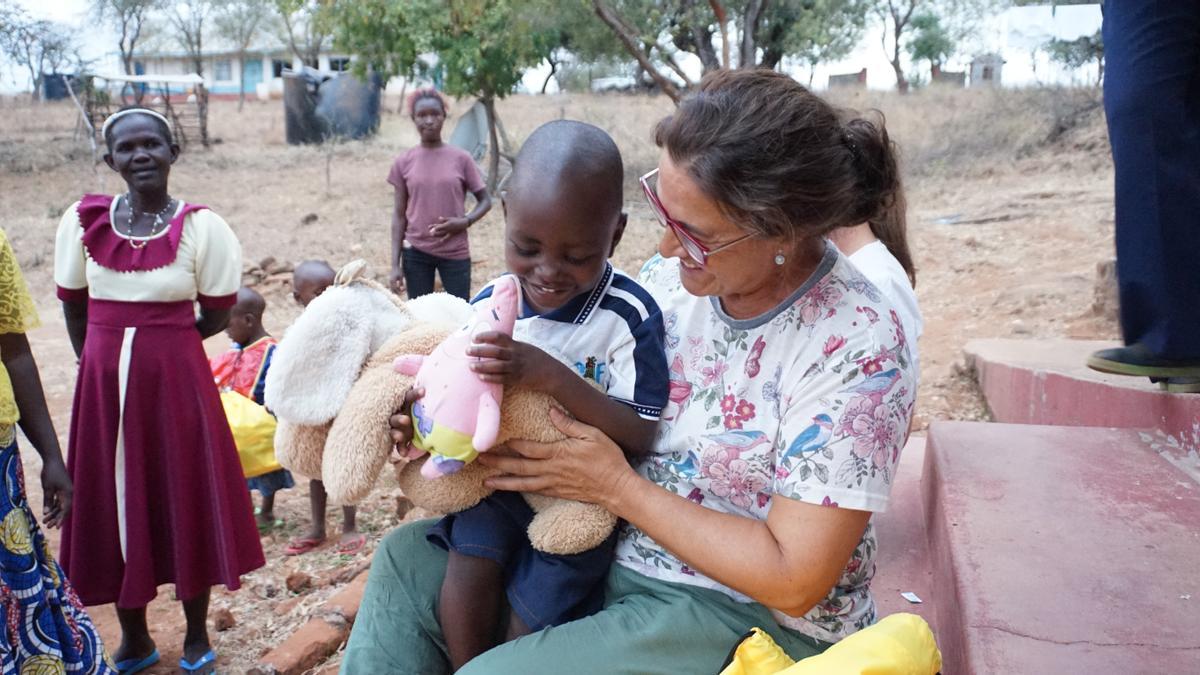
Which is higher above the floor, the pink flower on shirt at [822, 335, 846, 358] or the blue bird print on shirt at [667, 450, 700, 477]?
the pink flower on shirt at [822, 335, 846, 358]

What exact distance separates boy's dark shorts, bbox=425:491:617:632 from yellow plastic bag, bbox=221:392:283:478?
3145 millimetres

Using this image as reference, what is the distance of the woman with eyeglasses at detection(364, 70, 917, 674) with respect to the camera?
1.66m

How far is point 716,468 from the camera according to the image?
5.91ft

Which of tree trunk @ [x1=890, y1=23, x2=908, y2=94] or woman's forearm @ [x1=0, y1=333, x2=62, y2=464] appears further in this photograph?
tree trunk @ [x1=890, y1=23, x2=908, y2=94]

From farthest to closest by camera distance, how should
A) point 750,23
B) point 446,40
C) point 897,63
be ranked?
1. point 897,63
2. point 446,40
3. point 750,23

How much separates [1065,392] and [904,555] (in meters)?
1.32

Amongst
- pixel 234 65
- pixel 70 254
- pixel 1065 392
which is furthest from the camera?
pixel 234 65

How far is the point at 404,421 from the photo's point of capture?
1837 mm

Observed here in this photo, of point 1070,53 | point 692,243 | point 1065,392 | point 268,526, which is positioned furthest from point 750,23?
point 1070,53

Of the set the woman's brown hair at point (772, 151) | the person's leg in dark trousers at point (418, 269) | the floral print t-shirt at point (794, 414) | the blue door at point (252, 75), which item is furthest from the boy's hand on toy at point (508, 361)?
the blue door at point (252, 75)

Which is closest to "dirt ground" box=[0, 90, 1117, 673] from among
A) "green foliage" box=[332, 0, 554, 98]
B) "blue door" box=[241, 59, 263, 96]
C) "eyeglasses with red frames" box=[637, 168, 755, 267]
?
"green foliage" box=[332, 0, 554, 98]

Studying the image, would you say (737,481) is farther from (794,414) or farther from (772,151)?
(772,151)

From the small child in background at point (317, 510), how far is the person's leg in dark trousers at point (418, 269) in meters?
1.62

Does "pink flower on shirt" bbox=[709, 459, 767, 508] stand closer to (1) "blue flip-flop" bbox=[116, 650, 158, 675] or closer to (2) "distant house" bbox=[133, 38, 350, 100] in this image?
(1) "blue flip-flop" bbox=[116, 650, 158, 675]
